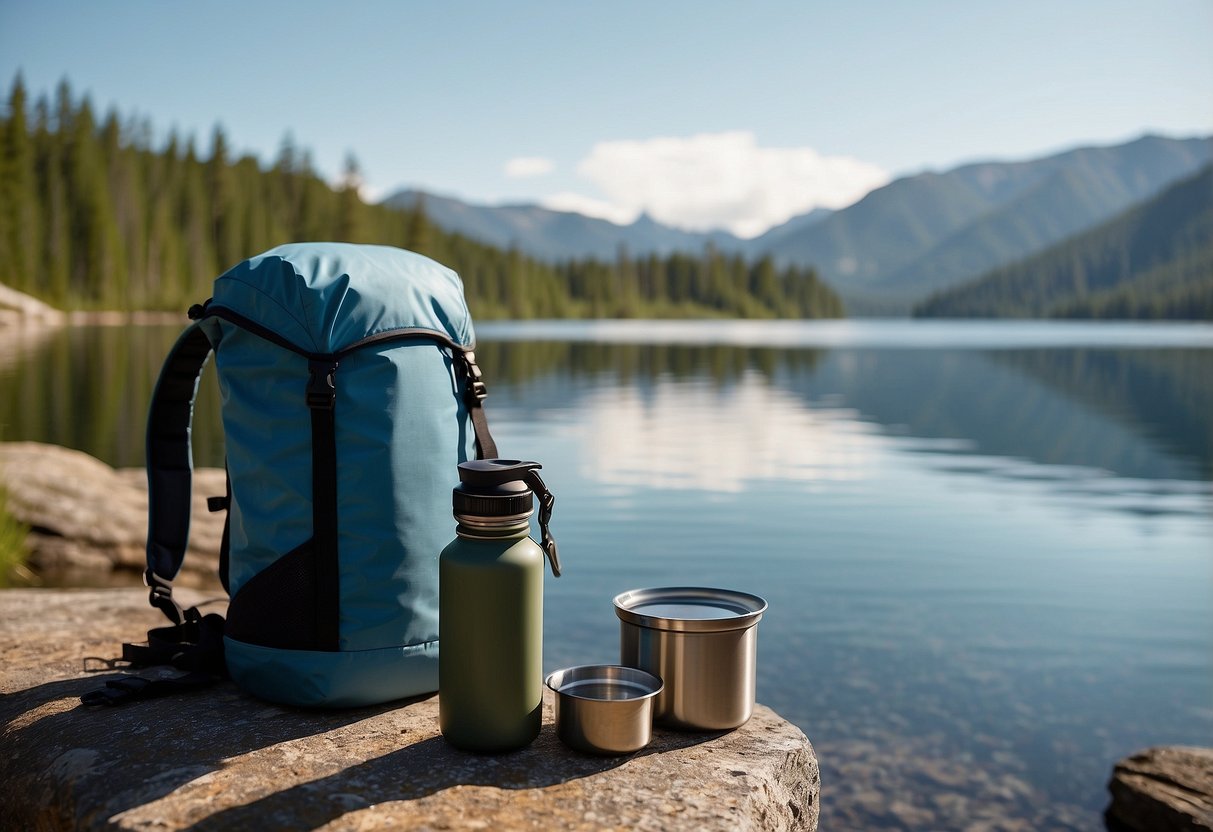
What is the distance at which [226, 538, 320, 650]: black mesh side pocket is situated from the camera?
3037 millimetres

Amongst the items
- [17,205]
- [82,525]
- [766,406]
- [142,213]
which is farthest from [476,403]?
[142,213]

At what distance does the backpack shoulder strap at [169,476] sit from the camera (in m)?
3.65

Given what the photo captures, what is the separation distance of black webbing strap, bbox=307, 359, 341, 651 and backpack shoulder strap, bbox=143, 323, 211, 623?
34.7 inches

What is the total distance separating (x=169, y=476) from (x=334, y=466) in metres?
1.13

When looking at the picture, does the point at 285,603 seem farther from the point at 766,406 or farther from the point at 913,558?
the point at 766,406

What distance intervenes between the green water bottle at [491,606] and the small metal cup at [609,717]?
133mm

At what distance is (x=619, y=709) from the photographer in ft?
9.06

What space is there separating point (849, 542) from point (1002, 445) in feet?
38.4

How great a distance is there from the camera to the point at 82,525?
922 cm

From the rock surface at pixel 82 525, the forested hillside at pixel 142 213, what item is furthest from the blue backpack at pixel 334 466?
the forested hillside at pixel 142 213

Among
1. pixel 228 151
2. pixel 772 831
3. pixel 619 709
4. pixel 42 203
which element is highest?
pixel 228 151

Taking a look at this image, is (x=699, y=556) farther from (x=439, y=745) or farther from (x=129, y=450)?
(x=129, y=450)

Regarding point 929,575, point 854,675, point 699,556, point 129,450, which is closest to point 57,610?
point 854,675

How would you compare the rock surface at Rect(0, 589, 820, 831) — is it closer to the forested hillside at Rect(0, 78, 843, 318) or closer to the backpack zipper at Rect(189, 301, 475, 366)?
the backpack zipper at Rect(189, 301, 475, 366)
